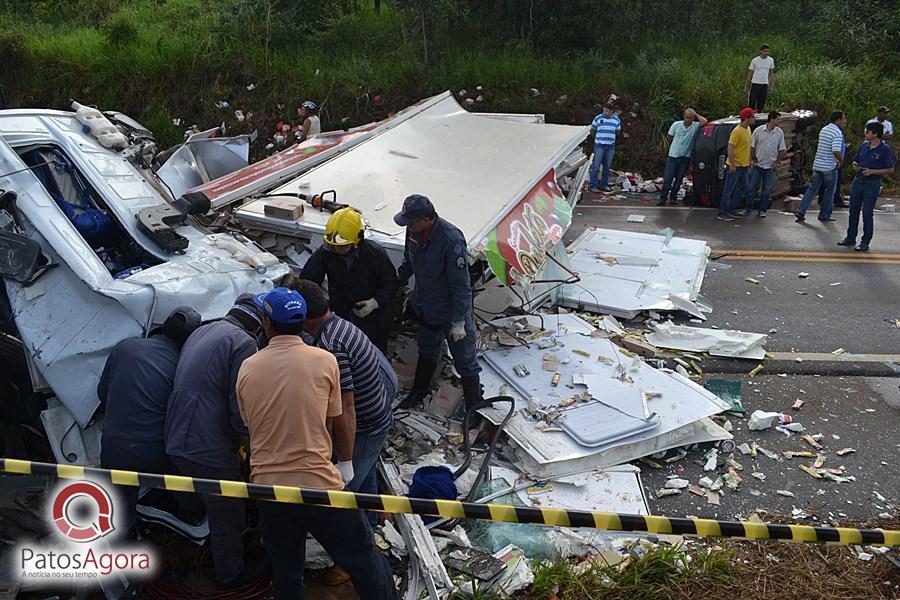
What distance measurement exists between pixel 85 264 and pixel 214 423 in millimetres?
1303

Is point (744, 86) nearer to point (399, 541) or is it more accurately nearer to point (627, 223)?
point (627, 223)

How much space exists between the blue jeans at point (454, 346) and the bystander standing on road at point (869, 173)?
6150 mm

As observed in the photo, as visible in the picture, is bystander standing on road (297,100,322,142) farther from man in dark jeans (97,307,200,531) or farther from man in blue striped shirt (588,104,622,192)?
man in dark jeans (97,307,200,531)

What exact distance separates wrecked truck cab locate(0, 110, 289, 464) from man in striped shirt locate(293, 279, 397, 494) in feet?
3.30

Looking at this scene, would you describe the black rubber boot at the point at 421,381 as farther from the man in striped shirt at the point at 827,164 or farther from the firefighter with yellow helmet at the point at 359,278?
the man in striped shirt at the point at 827,164

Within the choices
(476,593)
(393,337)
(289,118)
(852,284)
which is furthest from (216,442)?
(289,118)

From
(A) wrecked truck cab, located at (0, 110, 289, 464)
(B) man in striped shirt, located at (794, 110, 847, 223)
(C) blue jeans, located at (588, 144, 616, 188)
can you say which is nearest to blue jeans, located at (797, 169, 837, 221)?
(B) man in striped shirt, located at (794, 110, 847, 223)

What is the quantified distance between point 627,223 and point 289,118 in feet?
20.9

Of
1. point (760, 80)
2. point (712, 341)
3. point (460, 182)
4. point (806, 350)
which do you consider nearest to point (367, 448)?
point (460, 182)

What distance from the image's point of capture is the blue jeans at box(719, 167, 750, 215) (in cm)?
1062

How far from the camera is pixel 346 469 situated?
3.73 meters

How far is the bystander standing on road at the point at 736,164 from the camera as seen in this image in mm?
10492

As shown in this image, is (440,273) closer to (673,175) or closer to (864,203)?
(864,203)

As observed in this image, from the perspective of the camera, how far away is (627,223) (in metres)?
10.4
